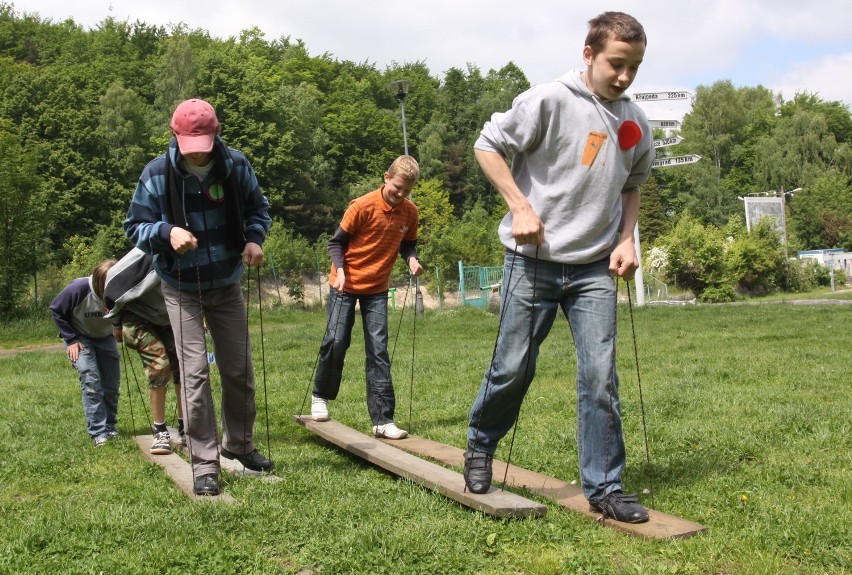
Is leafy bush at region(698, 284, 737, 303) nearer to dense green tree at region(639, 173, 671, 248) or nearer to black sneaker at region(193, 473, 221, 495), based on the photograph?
dense green tree at region(639, 173, 671, 248)

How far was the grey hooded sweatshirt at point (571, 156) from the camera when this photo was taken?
A: 4094 millimetres

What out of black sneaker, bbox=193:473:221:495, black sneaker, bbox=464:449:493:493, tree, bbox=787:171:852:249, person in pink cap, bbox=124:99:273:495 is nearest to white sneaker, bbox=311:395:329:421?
person in pink cap, bbox=124:99:273:495

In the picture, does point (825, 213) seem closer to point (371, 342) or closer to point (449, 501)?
point (371, 342)

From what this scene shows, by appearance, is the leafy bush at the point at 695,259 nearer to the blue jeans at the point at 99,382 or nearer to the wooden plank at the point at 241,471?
the blue jeans at the point at 99,382

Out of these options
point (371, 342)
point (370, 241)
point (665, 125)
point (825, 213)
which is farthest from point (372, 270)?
point (825, 213)

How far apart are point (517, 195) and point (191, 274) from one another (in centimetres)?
201

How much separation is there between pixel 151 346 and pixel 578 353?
343cm

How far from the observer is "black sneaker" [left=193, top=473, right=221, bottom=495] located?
4.70 meters

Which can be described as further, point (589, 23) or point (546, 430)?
point (546, 430)

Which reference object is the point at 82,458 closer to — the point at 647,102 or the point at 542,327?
the point at 542,327

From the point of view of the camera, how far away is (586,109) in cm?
411

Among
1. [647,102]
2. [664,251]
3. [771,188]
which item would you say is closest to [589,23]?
[647,102]

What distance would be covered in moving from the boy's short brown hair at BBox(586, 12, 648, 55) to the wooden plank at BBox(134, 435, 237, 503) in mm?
2910

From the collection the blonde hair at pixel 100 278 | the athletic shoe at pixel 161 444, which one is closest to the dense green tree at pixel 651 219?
the blonde hair at pixel 100 278
